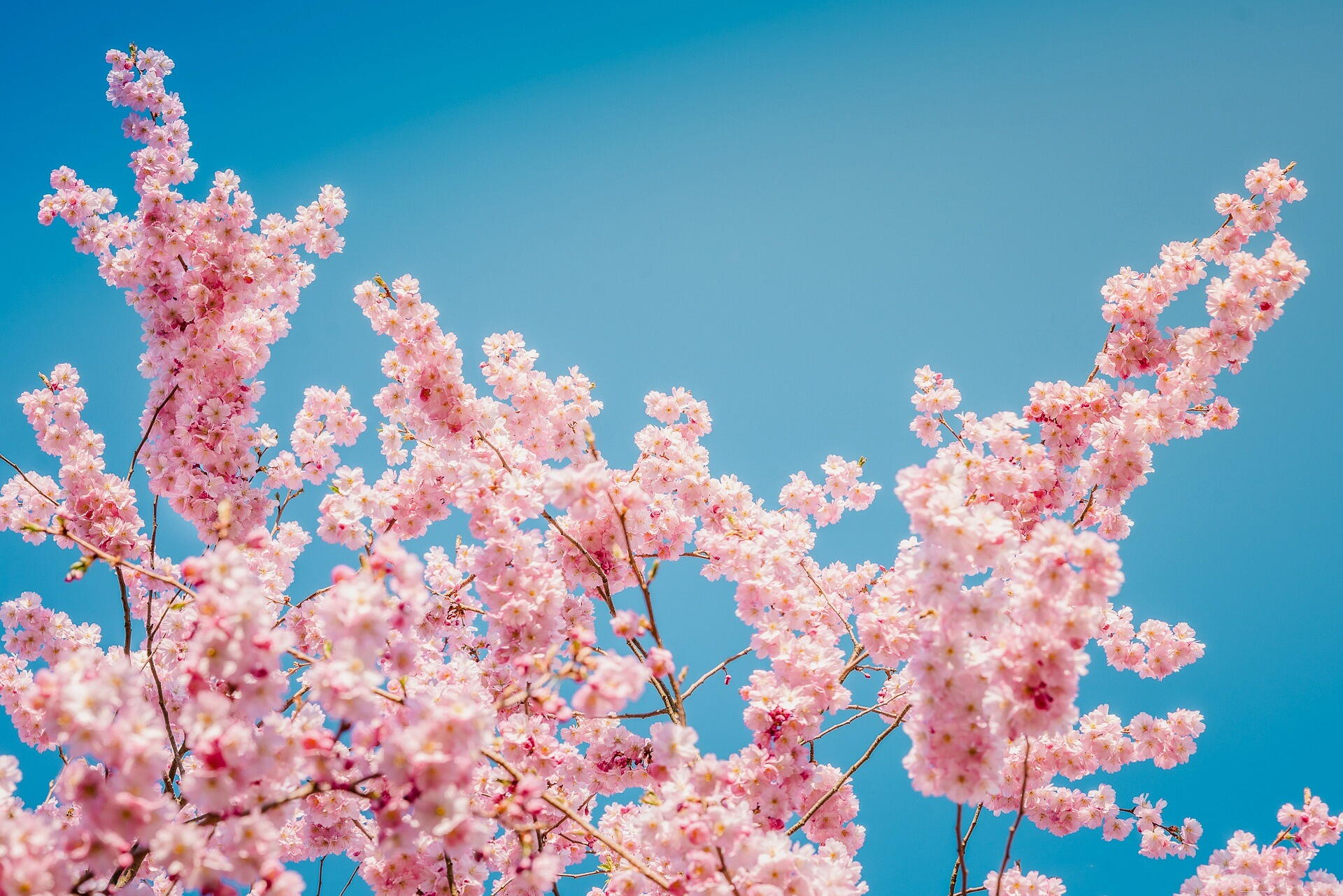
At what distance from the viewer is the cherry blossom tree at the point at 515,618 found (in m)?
2.83

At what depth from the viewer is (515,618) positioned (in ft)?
15.9

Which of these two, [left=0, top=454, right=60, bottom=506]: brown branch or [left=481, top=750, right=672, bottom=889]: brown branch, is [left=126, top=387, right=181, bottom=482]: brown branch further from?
[left=481, top=750, right=672, bottom=889]: brown branch

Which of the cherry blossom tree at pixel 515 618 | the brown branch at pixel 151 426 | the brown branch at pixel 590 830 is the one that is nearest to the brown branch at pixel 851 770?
the cherry blossom tree at pixel 515 618

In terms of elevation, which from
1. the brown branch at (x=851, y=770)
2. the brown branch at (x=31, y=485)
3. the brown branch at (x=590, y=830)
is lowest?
the brown branch at (x=590, y=830)

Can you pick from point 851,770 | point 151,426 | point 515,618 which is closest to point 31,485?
point 151,426

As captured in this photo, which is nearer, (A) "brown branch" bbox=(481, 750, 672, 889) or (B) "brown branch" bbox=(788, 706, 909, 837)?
(A) "brown branch" bbox=(481, 750, 672, 889)

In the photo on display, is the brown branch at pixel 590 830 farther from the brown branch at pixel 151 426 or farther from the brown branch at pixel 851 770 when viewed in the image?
the brown branch at pixel 151 426

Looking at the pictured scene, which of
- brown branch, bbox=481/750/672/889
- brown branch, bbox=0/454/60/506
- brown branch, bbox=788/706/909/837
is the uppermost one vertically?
brown branch, bbox=0/454/60/506

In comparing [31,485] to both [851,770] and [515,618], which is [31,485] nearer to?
[515,618]

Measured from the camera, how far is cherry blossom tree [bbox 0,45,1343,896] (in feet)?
9.29

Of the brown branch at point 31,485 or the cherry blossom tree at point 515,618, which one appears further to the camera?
the brown branch at point 31,485

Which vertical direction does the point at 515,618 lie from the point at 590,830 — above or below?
above

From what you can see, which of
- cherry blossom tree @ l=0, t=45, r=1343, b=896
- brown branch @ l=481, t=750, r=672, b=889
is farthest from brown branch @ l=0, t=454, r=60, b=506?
brown branch @ l=481, t=750, r=672, b=889

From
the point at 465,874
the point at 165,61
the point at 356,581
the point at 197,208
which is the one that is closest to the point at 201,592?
the point at 356,581
